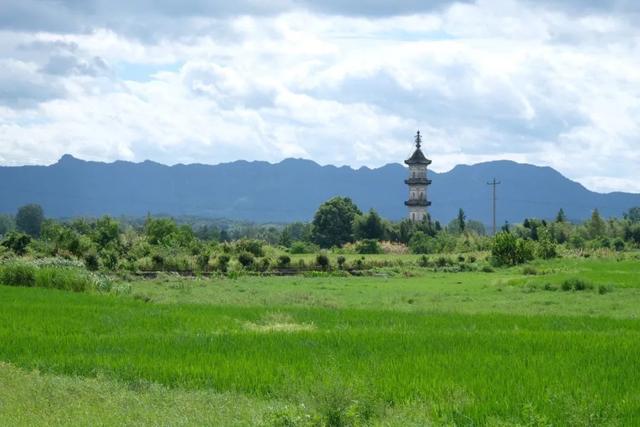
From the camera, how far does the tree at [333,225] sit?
106062mm

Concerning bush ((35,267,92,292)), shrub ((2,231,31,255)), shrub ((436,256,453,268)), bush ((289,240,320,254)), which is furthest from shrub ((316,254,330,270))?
bush ((35,267,92,292))

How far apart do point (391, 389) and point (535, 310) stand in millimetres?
16389

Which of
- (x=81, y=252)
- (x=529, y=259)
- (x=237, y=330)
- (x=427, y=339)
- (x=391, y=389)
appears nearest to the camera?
(x=391, y=389)

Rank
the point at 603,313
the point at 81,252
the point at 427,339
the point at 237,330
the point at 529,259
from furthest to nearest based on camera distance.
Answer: the point at 529,259 < the point at 81,252 < the point at 603,313 < the point at 237,330 < the point at 427,339

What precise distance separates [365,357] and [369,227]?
87811 millimetres

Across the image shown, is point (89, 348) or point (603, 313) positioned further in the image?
point (603, 313)

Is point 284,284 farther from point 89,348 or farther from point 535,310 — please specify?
point 89,348

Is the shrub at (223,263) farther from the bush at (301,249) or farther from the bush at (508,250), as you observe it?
the bush at (301,249)

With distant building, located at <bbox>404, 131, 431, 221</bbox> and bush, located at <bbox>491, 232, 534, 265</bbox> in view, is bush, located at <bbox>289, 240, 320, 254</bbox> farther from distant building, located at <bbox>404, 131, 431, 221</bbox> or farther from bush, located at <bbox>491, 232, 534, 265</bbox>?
bush, located at <bbox>491, 232, 534, 265</bbox>

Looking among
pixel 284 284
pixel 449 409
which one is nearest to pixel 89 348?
pixel 449 409

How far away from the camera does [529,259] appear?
6506cm

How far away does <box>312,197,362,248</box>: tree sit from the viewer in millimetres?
106062

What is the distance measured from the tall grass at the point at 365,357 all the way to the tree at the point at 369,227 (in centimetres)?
7867

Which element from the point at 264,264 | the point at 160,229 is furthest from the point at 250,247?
the point at 160,229
